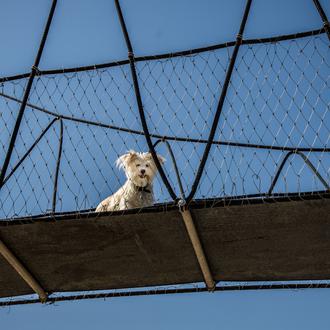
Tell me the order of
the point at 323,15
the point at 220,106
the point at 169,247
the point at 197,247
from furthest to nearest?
the point at 169,247 < the point at 197,247 < the point at 323,15 < the point at 220,106

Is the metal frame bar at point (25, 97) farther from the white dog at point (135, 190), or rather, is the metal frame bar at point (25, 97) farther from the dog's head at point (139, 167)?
the dog's head at point (139, 167)

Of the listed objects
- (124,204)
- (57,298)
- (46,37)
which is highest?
(124,204)

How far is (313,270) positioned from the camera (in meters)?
6.92

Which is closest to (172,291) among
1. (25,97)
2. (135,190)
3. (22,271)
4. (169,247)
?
(169,247)

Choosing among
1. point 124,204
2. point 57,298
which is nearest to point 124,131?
point 124,204

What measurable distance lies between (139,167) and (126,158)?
3.04 ft

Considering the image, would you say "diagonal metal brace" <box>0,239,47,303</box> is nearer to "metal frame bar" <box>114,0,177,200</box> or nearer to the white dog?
"metal frame bar" <box>114,0,177,200</box>

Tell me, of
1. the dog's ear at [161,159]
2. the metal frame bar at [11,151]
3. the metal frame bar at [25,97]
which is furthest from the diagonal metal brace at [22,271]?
the dog's ear at [161,159]

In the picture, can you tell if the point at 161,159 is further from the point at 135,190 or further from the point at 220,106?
the point at 220,106

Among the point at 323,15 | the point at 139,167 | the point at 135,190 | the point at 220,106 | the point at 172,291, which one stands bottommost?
the point at 172,291

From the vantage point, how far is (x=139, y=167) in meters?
12.0

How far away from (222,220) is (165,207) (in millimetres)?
547

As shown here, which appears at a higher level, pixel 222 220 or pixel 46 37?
pixel 46 37

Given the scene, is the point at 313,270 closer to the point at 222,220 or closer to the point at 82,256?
the point at 222,220
